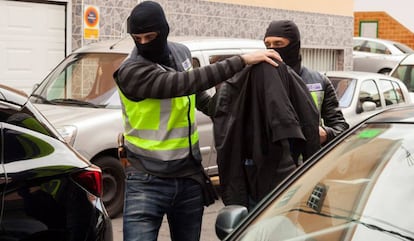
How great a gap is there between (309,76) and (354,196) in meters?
1.99

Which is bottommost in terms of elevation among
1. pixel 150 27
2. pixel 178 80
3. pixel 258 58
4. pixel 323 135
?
pixel 323 135

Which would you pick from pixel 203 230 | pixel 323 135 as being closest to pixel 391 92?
pixel 203 230

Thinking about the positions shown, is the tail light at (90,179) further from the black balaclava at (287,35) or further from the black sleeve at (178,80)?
the black balaclava at (287,35)

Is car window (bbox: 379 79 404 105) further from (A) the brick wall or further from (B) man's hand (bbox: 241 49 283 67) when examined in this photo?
(A) the brick wall

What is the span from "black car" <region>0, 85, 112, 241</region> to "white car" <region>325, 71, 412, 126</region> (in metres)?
6.29

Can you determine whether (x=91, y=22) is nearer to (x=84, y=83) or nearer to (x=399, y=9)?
(x=84, y=83)

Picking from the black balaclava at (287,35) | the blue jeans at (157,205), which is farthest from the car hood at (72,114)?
the blue jeans at (157,205)

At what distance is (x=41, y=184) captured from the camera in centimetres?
435

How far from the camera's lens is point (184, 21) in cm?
1534

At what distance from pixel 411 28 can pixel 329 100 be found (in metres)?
25.0

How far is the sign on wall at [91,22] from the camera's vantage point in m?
13.1

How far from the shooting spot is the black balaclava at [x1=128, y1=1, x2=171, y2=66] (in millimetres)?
4277

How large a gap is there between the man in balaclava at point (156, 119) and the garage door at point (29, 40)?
8242mm

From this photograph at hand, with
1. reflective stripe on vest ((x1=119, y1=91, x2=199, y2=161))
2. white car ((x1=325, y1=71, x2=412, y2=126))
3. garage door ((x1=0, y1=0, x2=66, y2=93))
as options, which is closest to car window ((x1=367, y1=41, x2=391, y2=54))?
white car ((x1=325, y1=71, x2=412, y2=126))
